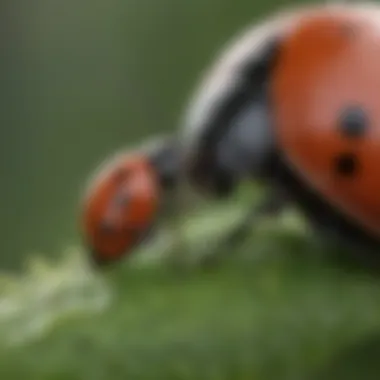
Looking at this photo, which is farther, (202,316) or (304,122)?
(304,122)

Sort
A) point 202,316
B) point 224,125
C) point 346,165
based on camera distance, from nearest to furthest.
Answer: point 202,316 < point 346,165 < point 224,125

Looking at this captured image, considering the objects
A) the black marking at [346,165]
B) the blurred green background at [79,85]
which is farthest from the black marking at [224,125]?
the blurred green background at [79,85]

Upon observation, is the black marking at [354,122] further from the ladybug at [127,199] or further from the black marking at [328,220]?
the ladybug at [127,199]

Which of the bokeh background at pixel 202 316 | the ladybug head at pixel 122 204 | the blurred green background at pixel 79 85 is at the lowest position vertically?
the bokeh background at pixel 202 316

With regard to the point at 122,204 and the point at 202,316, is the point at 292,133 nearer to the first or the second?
the point at 122,204

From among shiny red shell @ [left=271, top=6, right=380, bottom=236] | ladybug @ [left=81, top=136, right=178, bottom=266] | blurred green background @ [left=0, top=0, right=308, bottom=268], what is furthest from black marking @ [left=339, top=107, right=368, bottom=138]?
blurred green background @ [left=0, top=0, right=308, bottom=268]

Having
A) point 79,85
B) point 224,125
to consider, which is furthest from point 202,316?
point 79,85

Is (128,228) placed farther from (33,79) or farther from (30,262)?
(33,79)
